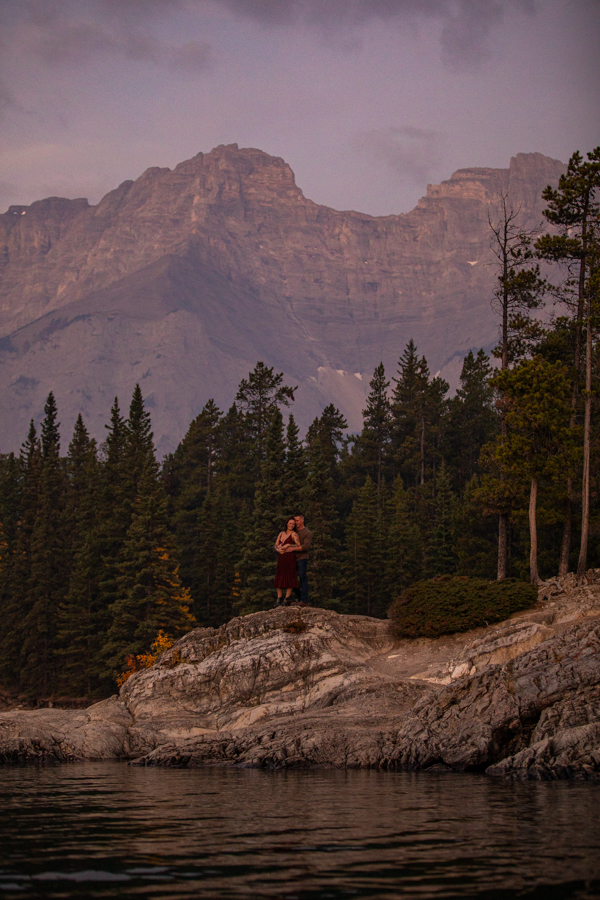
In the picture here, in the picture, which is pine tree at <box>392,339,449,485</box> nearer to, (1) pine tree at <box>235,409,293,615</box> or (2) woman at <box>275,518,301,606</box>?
(1) pine tree at <box>235,409,293,615</box>

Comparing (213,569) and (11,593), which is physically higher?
(213,569)

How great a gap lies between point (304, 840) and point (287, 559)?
17.1 m

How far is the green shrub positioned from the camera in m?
24.8

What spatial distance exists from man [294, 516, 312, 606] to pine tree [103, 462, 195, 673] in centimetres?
2556

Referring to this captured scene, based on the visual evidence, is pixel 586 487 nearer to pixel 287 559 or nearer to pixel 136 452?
pixel 287 559

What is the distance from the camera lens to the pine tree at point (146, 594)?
50.0 meters

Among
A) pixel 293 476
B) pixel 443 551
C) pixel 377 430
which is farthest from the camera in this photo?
pixel 377 430

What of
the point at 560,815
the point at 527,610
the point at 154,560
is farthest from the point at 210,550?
the point at 560,815

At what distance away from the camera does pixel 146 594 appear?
5178 cm

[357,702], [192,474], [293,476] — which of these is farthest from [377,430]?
[357,702]

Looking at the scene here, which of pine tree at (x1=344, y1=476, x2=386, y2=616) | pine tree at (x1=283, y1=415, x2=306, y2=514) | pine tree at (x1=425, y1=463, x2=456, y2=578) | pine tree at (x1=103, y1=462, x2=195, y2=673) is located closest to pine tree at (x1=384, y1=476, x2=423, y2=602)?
pine tree at (x1=344, y1=476, x2=386, y2=616)

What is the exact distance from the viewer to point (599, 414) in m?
36.0

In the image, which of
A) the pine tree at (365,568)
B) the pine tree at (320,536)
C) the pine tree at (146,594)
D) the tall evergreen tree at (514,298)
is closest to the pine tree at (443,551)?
the pine tree at (365,568)

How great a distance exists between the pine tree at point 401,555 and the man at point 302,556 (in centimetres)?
3129
